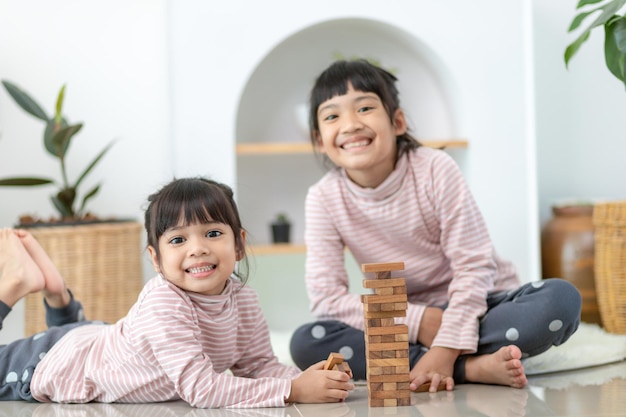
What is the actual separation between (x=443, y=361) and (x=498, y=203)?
1.23 metres

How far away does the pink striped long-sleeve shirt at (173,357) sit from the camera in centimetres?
134

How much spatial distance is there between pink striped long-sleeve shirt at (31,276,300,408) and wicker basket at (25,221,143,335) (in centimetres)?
82

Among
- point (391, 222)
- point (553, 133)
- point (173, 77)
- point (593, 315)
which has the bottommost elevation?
point (593, 315)

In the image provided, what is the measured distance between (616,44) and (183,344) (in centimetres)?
94

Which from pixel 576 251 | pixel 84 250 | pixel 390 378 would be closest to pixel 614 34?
pixel 390 378

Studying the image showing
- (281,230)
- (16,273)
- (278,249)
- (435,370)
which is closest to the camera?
(435,370)

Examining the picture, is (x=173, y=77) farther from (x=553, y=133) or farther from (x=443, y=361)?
(x=443, y=361)

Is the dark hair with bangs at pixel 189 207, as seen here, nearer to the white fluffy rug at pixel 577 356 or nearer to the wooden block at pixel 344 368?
the wooden block at pixel 344 368

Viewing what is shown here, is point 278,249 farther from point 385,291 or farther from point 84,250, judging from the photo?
point 385,291

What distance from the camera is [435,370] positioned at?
1.51 m

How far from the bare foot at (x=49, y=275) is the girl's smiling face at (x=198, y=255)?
38 cm

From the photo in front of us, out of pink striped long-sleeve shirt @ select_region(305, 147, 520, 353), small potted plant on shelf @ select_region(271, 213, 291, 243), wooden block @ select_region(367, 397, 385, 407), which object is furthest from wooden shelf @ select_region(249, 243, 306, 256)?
wooden block @ select_region(367, 397, 385, 407)

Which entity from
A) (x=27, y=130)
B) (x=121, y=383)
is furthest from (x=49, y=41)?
(x=121, y=383)

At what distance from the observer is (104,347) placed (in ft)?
4.85
